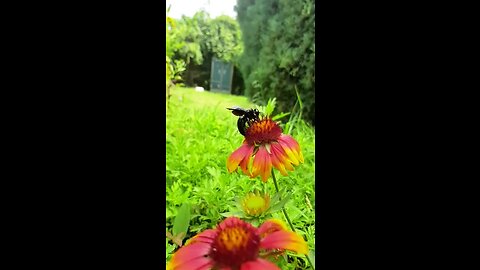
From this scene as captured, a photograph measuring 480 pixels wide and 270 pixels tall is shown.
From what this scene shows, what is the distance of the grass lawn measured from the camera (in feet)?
2.04

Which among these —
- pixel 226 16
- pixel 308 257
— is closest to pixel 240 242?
pixel 308 257

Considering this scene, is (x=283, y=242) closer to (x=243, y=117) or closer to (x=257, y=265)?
(x=257, y=265)

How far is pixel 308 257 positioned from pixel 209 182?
0.24m

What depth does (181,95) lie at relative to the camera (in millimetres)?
1264

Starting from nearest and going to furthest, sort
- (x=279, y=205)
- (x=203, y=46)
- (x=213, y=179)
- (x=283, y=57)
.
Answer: (x=279, y=205) < (x=213, y=179) < (x=203, y=46) < (x=283, y=57)

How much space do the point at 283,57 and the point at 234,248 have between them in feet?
4.45

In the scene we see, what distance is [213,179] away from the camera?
2.37 ft

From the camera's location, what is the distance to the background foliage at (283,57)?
1.53 meters

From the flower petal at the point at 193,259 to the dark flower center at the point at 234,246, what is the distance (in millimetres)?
11

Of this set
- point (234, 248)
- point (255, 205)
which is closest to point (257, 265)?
point (234, 248)

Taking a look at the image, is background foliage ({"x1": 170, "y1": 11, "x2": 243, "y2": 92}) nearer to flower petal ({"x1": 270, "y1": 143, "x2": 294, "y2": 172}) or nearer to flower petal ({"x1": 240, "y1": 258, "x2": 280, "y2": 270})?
flower petal ({"x1": 270, "y1": 143, "x2": 294, "y2": 172})
